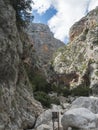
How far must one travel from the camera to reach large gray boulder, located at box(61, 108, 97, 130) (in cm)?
2666

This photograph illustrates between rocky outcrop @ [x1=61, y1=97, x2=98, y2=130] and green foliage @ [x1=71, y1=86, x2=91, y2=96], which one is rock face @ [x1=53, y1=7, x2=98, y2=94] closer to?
green foliage @ [x1=71, y1=86, x2=91, y2=96]

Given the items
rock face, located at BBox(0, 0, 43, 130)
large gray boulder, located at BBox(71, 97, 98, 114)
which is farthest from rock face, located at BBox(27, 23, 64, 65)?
rock face, located at BBox(0, 0, 43, 130)

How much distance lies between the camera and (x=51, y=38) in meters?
197

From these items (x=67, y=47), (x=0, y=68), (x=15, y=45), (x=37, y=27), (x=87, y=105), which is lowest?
(x=87, y=105)

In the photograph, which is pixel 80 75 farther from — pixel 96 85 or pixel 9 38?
pixel 9 38

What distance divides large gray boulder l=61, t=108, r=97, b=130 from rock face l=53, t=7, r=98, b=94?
77651 millimetres

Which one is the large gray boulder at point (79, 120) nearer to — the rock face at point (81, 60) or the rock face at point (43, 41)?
the rock face at point (81, 60)

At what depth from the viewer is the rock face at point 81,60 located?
12064 centimetres

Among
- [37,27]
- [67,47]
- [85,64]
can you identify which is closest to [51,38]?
[37,27]

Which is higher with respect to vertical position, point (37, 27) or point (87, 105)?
point (37, 27)

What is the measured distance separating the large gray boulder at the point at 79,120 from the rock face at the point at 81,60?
77651 mm

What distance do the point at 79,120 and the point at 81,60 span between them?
106 m

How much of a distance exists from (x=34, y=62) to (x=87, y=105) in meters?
44.5

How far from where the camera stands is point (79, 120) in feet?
88.2
